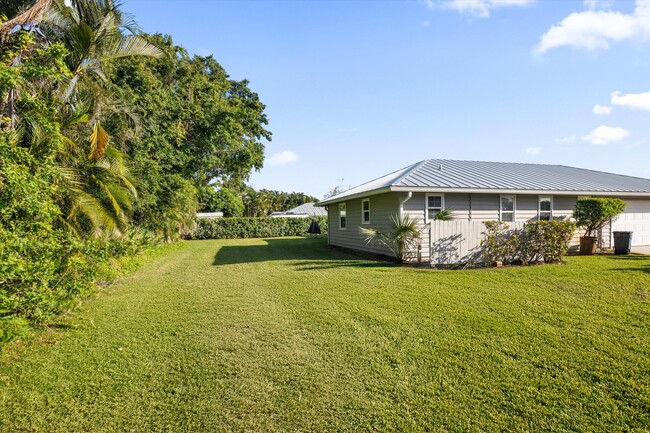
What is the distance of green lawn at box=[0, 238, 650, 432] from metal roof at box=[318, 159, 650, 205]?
16.7 feet

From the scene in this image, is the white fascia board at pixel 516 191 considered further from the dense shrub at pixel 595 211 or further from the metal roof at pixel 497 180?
the dense shrub at pixel 595 211

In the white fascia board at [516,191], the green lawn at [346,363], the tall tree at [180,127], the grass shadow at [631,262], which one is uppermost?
the tall tree at [180,127]

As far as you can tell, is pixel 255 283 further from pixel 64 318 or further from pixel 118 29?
pixel 118 29

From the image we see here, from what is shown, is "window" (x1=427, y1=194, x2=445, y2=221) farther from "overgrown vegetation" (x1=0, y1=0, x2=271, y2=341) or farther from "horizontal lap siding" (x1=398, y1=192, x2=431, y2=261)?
"overgrown vegetation" (x1=0, y1=0, x2=271, y2=341)

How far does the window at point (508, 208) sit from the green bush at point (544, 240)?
2712mm

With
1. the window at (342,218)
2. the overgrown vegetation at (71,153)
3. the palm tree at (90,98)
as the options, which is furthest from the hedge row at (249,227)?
the palm tree at (90,98)

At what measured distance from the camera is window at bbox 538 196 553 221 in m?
13.2

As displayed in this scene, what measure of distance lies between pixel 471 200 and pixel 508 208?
5.68 ft

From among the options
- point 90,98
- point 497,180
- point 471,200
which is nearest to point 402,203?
point 471,200

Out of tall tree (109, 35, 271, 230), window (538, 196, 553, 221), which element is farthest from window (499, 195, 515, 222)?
tall tree (109, 35, 271, 230)

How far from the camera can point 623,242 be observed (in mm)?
11727

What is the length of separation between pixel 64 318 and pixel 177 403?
150 inches

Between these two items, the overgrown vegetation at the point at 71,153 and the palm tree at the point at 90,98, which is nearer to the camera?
the overgrown vegetation at the point at 71,153

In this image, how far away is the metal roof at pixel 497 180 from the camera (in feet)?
37.8
